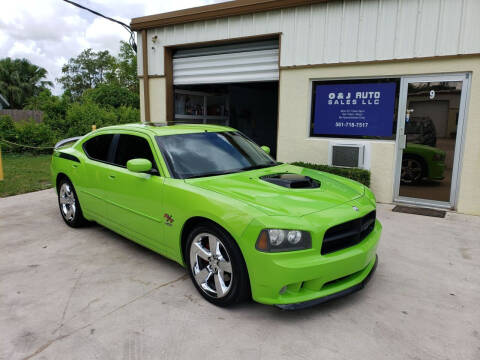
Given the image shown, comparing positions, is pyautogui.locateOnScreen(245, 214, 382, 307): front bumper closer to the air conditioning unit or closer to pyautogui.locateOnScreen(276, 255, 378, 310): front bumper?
pyautogui.locateOnScreen(276, 255, 378, 310): front bumper

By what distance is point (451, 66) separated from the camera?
237 inches

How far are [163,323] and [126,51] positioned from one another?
151 ft

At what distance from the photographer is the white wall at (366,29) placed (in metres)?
5.88

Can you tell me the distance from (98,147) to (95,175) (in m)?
0.42

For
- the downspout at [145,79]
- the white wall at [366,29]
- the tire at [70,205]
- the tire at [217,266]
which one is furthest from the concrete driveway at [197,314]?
the downspout at [145,79]

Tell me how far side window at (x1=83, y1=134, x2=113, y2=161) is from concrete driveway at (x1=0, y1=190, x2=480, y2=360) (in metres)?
1.15

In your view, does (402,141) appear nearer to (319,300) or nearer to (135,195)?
(319,300)

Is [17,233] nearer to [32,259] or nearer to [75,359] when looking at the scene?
[32,259]

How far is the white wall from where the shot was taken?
5875 mm

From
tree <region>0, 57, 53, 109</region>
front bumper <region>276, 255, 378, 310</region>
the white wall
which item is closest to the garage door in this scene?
the white wall

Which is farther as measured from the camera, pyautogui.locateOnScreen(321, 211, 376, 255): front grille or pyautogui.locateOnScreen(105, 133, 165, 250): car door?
pyautogui.locateOnScreen(105, 133, 165, 250): car door

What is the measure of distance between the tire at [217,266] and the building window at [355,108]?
15.6 feet

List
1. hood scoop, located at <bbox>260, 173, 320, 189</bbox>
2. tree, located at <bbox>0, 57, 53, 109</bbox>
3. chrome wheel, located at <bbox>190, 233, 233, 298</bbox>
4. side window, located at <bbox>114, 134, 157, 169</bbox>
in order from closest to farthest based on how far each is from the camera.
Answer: chrome wheel, located at <bbox>190, 233, 233, 298</bbox>, hood scoop, located at <bbox>260, 173, 320, 189</bbox>, side window, located at <bbox>114, 134, 157, 169</bbox>, tree, located at <bbox>0, 57, 53, 109</bbox>

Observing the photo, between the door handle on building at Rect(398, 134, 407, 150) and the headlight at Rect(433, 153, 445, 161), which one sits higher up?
the door handle on building at Rect(398, 134, 407, 150)
